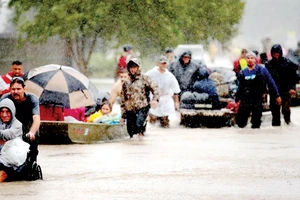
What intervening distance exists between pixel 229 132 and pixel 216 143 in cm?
326

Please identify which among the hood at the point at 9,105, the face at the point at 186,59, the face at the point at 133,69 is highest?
the face at the point at 186,59

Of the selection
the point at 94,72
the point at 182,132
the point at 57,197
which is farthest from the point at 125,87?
the point at 94,72

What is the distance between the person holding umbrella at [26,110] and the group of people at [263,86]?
361 inches

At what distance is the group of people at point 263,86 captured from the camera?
910 inches

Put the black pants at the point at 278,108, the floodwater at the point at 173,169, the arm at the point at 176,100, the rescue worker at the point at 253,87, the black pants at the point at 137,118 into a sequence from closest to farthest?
the floodwater at the point at 173,169 < the black pants at the point at 137,118 < the rescue worker at the point at 253,87 < the black pants at the point at 278,108 < the arm at the point at 176,100

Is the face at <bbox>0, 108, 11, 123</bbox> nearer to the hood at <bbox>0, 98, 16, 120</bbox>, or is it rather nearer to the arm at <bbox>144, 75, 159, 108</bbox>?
the hood at <bbox>0, 98, 16, 120</bbox>

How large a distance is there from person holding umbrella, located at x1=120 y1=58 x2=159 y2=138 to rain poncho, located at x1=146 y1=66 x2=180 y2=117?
13.3ft

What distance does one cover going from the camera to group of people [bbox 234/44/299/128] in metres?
23.1

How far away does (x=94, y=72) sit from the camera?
69.2 metres

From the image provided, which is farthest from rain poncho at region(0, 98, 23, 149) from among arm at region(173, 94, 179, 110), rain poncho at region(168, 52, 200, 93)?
rain poncho at region(168, 52, 200, 93)

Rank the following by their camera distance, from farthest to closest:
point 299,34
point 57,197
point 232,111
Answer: point 299,34 → point 232,111 → point 57,197

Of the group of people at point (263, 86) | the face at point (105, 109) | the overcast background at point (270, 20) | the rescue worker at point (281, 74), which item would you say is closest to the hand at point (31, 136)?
the face at point (105, 109)

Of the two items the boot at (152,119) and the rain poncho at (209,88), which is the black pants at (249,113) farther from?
the boot at (152,119)

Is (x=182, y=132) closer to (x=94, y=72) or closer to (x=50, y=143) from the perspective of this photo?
(x=50, y=143)
